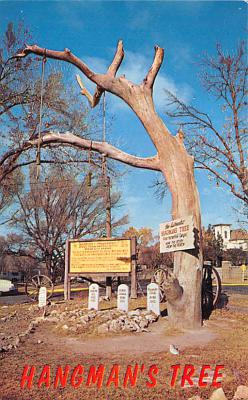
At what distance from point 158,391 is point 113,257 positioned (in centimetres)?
1115

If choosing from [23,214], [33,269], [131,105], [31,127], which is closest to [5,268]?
[33,269]

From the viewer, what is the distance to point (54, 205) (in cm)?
3025

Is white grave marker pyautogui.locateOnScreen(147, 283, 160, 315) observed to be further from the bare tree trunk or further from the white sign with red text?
the white sign with red text

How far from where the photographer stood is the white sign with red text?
9.46 meters

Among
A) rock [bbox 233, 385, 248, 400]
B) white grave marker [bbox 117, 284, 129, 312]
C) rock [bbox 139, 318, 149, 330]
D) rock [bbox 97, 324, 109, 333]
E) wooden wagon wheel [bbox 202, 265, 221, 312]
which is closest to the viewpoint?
rock [bbox 233, 385, 248, 400]

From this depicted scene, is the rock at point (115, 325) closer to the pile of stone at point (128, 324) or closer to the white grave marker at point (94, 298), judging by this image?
the pile of stone at point (128, 324)

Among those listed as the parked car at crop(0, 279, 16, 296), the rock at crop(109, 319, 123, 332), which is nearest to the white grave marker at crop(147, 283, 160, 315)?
the rock at crop(109, 319, 123, 332)

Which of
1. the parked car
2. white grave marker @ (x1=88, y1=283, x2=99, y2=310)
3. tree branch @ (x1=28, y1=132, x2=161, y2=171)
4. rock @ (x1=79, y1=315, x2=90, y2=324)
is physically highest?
tree branch @ (x1=28, y1=132, x2=161, y2=171)

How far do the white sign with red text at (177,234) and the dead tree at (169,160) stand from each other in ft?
0.73

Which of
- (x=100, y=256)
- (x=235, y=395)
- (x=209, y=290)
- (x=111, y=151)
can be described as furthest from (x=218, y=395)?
(x=100, y=256)

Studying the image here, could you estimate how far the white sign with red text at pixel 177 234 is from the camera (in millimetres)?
9461

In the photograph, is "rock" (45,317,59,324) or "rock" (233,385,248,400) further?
"rock" (45,317,59,324)

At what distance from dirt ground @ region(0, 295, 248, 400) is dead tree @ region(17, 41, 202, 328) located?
2.40 ft

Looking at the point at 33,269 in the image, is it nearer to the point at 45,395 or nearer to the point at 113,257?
the point at 113,257
